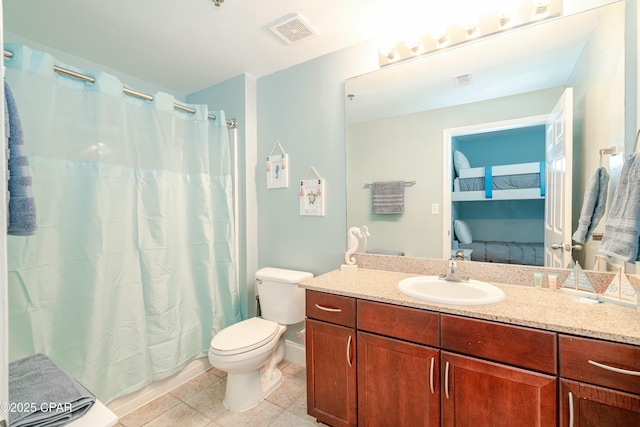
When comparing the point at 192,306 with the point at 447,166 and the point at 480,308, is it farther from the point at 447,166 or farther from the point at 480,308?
the point at 447,166

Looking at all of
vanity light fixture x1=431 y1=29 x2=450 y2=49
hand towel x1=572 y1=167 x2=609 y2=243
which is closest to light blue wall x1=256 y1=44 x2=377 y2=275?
vanity light fixture x1=431 y1=29 x2=450 y2=49

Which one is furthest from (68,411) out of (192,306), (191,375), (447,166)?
(447,166)

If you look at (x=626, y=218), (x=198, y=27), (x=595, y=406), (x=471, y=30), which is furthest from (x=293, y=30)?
(x=595, y=406)

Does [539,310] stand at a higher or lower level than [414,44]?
lower

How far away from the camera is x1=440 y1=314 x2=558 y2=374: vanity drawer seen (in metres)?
1.02

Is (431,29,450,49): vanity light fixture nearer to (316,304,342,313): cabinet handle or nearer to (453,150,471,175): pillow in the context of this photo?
(453,150,471,175): pillow

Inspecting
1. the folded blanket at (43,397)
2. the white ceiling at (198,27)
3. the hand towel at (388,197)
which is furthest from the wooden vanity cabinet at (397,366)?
the white ceiling at (198,27)

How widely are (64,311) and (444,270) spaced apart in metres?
2.11

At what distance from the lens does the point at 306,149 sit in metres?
2.19

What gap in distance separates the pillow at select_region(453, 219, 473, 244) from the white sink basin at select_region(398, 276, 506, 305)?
240 mm

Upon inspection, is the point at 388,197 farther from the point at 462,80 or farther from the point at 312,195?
the point at 462,80

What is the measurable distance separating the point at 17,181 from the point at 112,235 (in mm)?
977

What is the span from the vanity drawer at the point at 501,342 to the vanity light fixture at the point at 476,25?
1.49 metres

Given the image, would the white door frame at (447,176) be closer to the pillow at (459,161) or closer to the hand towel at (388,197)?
the pillow at (459,161)
